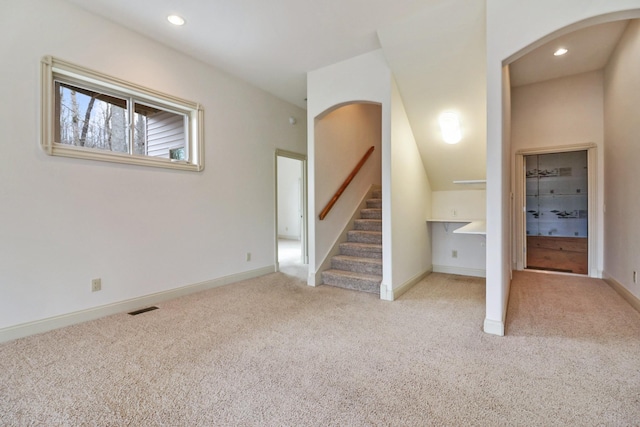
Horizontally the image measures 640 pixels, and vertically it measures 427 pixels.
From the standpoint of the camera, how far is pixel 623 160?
11.4 feet

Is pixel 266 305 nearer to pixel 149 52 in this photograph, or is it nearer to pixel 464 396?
pixel 464 396

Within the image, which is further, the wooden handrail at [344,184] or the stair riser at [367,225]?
the stair riser at [367,225]

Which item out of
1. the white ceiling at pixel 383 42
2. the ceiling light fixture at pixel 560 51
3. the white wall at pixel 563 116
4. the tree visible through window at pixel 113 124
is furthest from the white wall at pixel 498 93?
the tree visible through window at pixel 113 124

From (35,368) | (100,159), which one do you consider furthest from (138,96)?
(35,368)

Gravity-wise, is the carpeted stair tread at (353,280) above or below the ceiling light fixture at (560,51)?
below

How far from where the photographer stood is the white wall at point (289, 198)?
31.1 feet

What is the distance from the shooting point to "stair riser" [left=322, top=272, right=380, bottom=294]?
12.3 feet

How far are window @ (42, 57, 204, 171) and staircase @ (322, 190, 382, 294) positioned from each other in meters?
2.29

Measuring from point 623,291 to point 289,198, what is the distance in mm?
7885

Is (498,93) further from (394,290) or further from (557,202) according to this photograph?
(557,202)

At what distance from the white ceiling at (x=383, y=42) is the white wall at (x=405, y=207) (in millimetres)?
245

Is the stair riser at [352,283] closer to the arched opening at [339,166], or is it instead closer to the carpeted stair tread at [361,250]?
the arched opening at [339,166]

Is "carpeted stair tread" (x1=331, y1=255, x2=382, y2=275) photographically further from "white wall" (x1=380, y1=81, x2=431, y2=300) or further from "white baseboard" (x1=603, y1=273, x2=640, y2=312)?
"white baseboard" (x1=603, y1=273, x2=640, y2=312)

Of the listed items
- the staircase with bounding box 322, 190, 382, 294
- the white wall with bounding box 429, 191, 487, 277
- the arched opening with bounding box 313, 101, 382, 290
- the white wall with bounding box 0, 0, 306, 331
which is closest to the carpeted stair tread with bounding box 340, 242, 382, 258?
the staircase with bounding box 322, 190, 382, 294
